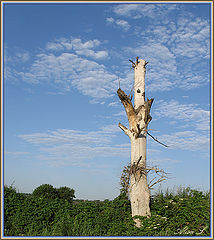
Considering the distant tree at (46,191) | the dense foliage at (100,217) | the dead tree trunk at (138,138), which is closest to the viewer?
the dense foliage at (100,217)

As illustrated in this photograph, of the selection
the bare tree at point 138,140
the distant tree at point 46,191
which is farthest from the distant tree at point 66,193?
the bare tree at point 138,140

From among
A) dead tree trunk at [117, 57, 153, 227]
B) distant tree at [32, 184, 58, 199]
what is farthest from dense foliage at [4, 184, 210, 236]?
distant tree at [32, 184, 58, 199]

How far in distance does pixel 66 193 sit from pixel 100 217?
328 cm

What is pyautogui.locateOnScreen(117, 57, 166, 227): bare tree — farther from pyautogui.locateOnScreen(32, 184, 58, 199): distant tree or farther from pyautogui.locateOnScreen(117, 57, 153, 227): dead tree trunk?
pyautogui.locateOnScreen(32, 184, 58, 199): distant tree

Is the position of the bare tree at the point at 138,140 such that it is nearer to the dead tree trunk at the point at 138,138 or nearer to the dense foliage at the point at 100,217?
the dead tree trunk at the point at 138,138

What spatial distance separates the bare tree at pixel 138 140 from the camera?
7.12m

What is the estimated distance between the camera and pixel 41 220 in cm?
700

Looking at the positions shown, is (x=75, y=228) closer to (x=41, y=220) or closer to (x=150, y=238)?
(x=41, y=220)

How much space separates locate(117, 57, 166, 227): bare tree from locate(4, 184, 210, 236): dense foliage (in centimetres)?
48

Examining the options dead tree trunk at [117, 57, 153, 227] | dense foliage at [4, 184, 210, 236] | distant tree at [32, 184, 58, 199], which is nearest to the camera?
dense foliage at [4, 184, 210, 236]

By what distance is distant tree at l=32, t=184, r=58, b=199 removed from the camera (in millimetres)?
9748

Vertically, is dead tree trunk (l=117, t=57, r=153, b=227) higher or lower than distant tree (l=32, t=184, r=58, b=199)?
higher

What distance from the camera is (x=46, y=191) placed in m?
9.84

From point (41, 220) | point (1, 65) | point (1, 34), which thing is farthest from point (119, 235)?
point (1, 34)
